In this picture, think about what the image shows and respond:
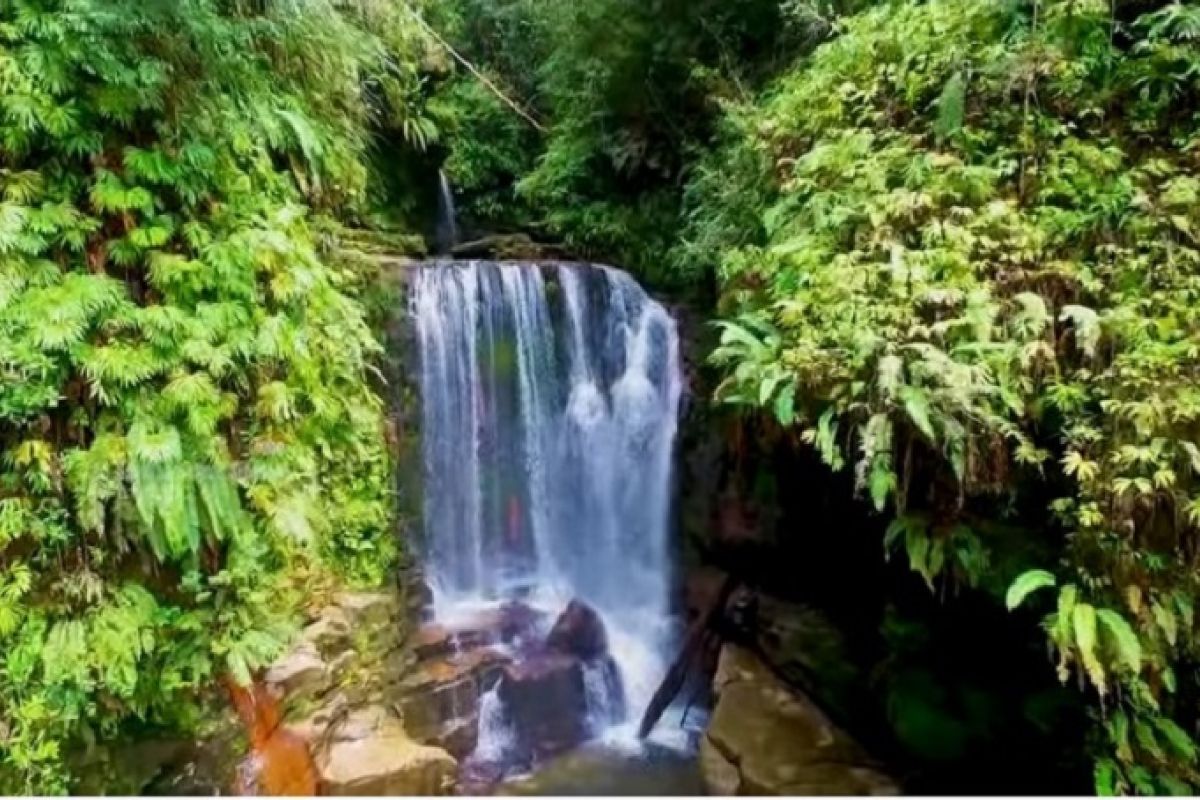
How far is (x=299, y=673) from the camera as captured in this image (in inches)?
191

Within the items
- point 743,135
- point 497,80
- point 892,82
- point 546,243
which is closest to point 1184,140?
point 892,82

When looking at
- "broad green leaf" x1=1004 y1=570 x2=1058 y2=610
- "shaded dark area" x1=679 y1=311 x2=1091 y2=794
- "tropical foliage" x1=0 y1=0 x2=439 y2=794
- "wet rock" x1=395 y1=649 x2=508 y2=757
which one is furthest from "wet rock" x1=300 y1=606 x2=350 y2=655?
"broad green leaf" x1=1004 y1=570 x2=1058 y2=610

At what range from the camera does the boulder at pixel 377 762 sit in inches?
188

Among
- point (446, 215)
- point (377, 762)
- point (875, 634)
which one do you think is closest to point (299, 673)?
point (377, 762)

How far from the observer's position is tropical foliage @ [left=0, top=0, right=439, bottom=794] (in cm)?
369

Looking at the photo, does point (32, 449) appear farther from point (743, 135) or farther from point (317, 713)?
point (743, 135)

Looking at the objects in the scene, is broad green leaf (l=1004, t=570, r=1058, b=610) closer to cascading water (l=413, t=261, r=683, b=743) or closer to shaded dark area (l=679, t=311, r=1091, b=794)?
shaded dark area (l=679, t=311, r=1091, b=794)

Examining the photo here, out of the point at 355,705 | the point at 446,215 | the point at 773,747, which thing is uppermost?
the point at 446,215

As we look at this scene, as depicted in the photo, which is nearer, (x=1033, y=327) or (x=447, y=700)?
(x=1033, y=327)

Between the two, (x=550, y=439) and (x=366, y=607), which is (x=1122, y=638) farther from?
(x=550, y=439)

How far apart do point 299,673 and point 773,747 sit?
2.98 meters

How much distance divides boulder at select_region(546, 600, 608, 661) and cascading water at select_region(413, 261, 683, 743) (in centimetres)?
24

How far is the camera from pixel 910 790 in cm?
442

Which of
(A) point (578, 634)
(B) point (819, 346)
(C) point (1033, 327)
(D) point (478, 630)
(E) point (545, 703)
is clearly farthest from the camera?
(A) point (578, 634)
